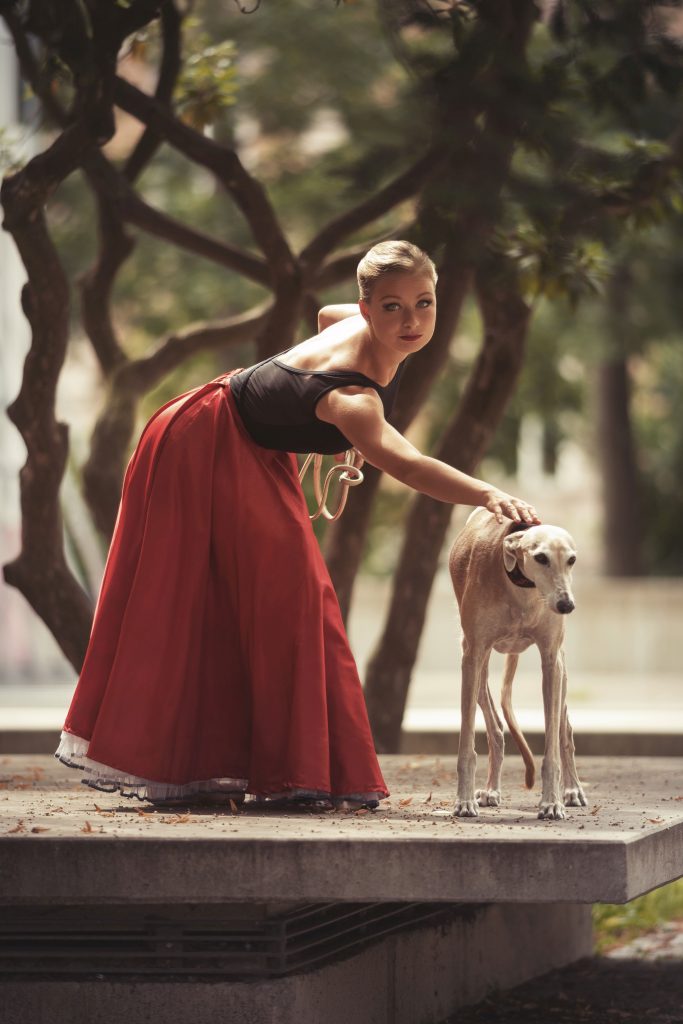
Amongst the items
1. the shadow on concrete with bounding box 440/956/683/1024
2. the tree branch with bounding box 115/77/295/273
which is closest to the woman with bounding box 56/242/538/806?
the shadow on concrete with bounding box 440/956/683/1024

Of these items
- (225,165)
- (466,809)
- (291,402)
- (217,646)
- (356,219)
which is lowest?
(466,809)

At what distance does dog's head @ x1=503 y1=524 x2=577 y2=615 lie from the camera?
4988 millimetres

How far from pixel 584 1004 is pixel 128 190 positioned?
5.02 metres

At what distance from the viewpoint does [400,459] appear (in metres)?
5.15

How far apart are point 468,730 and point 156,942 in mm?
1183

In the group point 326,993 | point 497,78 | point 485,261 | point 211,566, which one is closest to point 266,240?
point 485,261

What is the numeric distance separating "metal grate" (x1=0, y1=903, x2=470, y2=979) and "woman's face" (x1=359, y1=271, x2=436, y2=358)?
178 cm

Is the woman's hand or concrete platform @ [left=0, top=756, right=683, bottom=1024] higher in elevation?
the woman's hand

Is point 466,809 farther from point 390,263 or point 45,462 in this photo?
point 45,462

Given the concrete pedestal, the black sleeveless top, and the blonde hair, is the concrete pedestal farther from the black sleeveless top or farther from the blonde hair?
the blonde hair

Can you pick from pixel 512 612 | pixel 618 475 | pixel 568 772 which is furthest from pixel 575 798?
pixel 618 475

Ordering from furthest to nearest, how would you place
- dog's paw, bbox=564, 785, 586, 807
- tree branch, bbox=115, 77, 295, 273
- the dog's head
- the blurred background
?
tree branch, bbox=115, 77, 295, 273 < the blurred background < dog's paw, bbox=564, 785, 586, 807 < the dog's head

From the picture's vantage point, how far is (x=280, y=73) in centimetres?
1927

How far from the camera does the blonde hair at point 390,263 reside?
5328 mm
